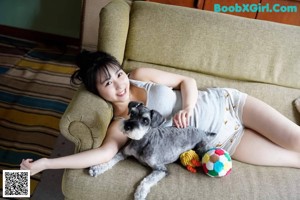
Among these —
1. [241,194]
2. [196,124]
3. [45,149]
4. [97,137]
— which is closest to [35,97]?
[45,149]

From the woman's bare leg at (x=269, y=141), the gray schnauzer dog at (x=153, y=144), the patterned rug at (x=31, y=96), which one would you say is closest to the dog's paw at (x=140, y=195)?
the gray schnauzer dog at (x=153, y=144)

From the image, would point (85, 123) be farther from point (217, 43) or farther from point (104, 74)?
point (217, 43)

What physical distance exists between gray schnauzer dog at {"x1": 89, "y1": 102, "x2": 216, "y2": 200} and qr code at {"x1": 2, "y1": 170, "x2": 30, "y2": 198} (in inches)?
9.8

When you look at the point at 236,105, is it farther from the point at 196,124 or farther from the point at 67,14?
the point at 67,14

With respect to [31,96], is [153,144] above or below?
above

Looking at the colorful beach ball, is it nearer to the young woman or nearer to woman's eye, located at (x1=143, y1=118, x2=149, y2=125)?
the young woman

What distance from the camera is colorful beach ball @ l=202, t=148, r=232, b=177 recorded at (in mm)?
1189

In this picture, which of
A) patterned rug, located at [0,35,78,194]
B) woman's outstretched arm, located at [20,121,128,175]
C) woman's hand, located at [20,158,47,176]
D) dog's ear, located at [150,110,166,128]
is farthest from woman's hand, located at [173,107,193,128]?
patterned rug, located at [0,35,78,194]

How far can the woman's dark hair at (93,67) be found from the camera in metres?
1.26

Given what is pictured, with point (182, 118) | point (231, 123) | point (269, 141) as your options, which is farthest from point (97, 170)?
point (269, 141)

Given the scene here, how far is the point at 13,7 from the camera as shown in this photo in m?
3.02

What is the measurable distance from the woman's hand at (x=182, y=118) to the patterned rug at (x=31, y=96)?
0.84m

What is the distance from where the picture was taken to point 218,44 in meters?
1.59

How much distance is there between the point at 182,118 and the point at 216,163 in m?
0.24
